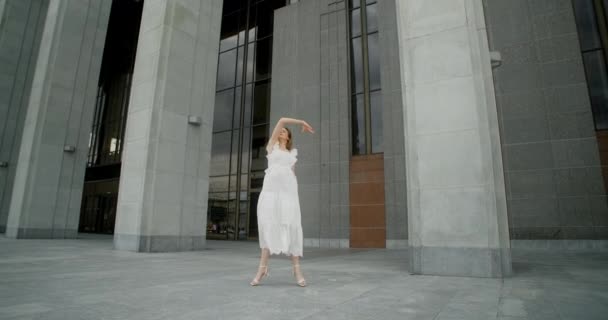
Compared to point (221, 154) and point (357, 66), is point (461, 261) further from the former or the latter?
point (221, 154)

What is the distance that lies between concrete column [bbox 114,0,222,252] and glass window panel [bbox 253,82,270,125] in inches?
299

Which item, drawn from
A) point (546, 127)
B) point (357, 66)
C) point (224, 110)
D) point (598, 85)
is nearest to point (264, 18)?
point (224, 110)

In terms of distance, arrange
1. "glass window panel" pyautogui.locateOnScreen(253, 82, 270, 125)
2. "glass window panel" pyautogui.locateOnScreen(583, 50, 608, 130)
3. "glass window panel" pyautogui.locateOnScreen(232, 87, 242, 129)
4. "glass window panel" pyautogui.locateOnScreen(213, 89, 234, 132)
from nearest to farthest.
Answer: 1. "glass window panel" pyautogui.locateOnScreen(583, 50, 608, 130)
2. "glass window panel" pyautogui.locateOnScreen(253, 82, 270, 125)
3. "glass window panel" pyautogui.locateOnScreen(232, 87, 242, 129)
4. "glass window panel" pyautogui.locateOnScreen(213, 89, 234, 132)

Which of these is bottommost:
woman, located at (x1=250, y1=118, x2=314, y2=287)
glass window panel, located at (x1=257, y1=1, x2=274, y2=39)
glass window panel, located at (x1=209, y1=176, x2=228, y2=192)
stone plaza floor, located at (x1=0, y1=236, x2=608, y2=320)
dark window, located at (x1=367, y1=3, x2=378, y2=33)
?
stone plaza floor, located at (x1=0, y1=236, x2=608, y2=320)

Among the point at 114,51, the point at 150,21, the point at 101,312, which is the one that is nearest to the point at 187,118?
the point at 150,21

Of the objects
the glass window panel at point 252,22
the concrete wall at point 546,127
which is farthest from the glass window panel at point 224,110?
the concrete wall at point 546,127

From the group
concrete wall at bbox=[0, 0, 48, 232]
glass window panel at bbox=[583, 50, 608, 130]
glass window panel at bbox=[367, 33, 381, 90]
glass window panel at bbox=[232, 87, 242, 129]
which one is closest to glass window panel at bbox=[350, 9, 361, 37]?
glass window panel at bbox=[367, 33, 381, 90]

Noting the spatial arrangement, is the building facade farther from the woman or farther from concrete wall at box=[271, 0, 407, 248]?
the woman

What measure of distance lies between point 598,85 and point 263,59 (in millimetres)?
15653

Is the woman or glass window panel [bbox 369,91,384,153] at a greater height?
glass window panel [bbox 369,91,384,153]

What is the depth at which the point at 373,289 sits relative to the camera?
4.14 meters

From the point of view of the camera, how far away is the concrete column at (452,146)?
17.6 feet

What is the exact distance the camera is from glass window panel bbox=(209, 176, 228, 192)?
65.4ft

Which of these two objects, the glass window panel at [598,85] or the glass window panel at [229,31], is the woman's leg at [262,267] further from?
the glass window panel at [229,31]
